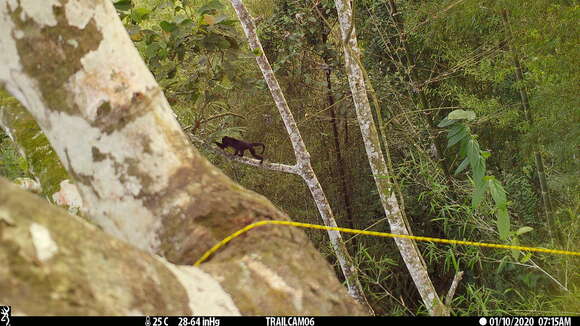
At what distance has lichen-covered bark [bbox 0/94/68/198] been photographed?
5.00ft

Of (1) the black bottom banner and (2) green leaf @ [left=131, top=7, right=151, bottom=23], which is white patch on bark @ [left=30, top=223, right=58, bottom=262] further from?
(2) green leaf @ [left=131, top=7, right=151, bottom=23]

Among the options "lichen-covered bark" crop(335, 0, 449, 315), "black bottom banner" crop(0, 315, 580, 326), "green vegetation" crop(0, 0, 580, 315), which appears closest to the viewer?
"black bottom banner" crop(0, 315, 580, 326)

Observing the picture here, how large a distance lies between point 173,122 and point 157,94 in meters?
0.06

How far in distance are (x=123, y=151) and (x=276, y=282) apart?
0.34 metres

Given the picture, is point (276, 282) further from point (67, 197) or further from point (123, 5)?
point (123, 5)

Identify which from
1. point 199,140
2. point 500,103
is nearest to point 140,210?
point 199,140

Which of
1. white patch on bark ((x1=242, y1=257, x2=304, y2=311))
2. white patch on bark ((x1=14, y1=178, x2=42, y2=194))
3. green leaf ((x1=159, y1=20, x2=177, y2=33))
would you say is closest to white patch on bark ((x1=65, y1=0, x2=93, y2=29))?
white patch on bark ((x1=242, y1=257, x2=304, y2=311))

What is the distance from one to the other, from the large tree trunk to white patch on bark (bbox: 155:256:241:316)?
0.07 meters

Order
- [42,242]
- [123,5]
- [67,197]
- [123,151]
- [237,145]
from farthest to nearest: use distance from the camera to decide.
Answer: [237,145] < [123,5] < [67,197] < [123,151] < [42,242]

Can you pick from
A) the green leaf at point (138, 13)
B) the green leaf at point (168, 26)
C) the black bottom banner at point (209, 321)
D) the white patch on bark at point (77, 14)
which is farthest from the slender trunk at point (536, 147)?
the white patch on bark at point (77, 14)

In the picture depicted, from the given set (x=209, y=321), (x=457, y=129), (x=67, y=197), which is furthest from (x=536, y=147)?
(x=209, y=321)

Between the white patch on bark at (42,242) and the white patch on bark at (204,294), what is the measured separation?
6.3 inches

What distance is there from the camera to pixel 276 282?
0.82 metres

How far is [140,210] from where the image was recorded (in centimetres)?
91
